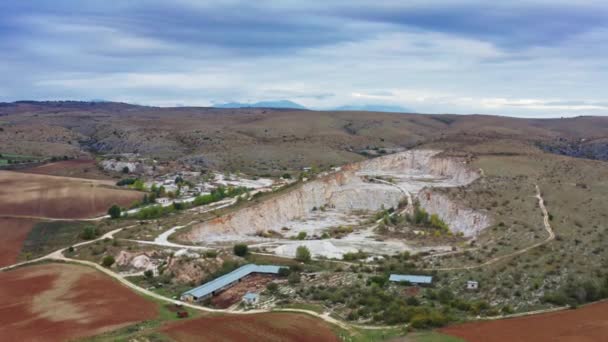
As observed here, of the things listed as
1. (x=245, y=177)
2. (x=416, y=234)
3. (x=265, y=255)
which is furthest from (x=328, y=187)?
(x=265, y=255)

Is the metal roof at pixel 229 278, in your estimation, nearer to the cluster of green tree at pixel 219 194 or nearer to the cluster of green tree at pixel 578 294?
the cluster of green tree at pixel 578 294

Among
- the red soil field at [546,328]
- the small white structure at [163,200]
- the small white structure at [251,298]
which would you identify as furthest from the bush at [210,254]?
the small white structure at [163,200]

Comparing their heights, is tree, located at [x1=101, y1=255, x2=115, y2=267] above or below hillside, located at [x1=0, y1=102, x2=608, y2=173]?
below

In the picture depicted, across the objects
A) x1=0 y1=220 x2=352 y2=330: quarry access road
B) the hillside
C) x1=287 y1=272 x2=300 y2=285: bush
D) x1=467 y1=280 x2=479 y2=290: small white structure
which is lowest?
x1=0 y1=220 x2=352 y2=330: quarry access road

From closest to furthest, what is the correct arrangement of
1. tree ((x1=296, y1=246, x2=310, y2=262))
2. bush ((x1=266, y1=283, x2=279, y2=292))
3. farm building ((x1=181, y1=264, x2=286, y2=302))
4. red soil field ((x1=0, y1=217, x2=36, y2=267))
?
farm building ((x1=181, y1=264, x2=286, y2=302))
bush ((x1=266, y1=283, x2=279, y2=292))
tree ((x1=296, y1=246, x2=310, y2=262))
red soil field ((x1=0, y1=217, x2=36, y2=267))

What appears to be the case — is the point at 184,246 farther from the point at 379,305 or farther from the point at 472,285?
the point at 472,285

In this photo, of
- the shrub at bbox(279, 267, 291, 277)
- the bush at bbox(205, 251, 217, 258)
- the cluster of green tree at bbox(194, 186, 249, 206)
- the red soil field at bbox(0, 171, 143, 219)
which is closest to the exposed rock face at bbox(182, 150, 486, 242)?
the cluster of green tree at bbox(194, 186, 249, 206)

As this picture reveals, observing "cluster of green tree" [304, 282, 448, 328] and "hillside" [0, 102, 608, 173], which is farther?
"hillside" [0, 102, 608, 173]

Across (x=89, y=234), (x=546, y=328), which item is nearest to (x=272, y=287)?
(x=546, y=328)

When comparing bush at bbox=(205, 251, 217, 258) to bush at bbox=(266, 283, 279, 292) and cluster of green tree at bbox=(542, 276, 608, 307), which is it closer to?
bush at bbox=(266, 283, 279, 292)
